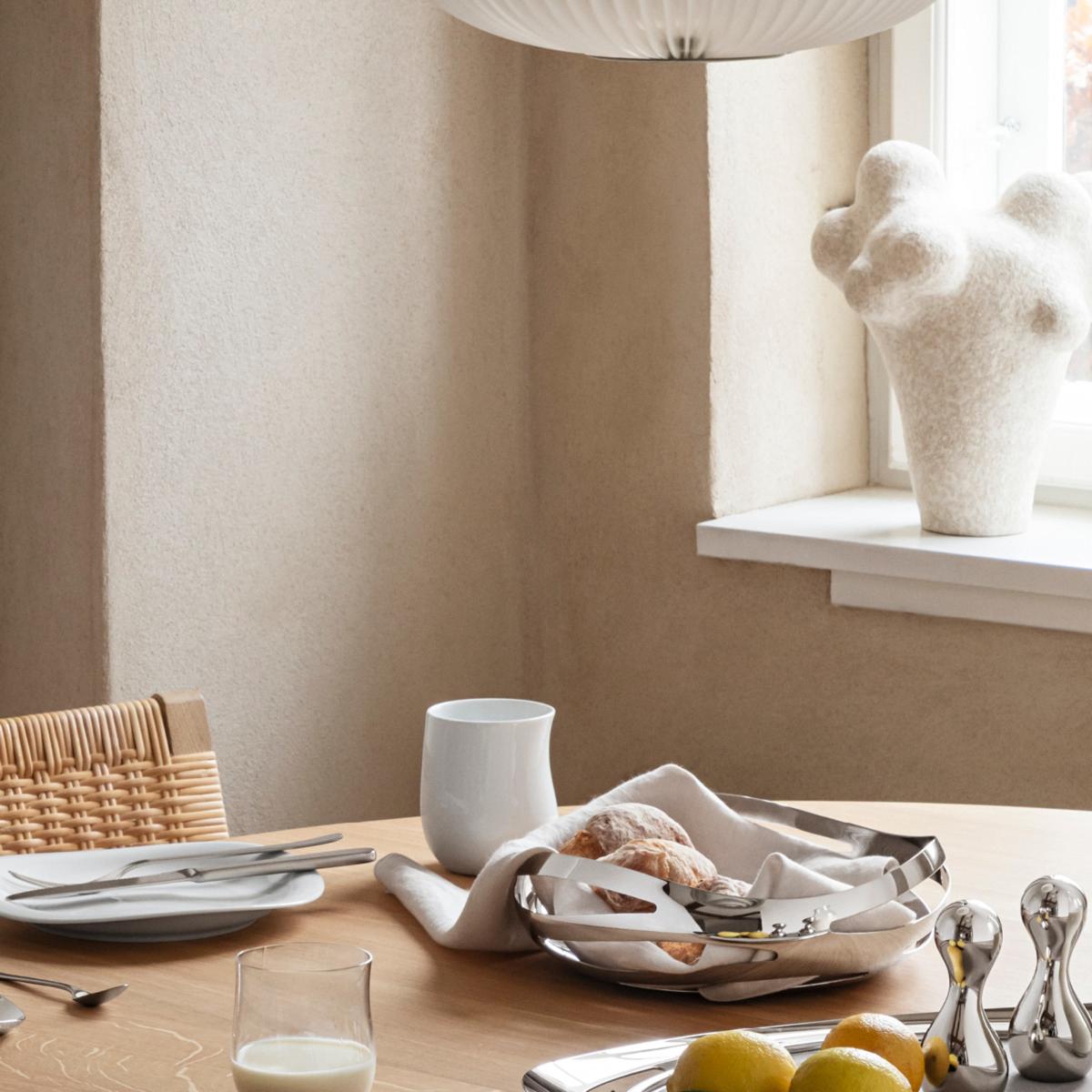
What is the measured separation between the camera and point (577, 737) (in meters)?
2.38

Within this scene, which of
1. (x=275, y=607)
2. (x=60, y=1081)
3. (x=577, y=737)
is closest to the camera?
(x=60, y=1081)

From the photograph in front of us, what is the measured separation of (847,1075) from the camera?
650 mm

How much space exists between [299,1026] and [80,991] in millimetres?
244

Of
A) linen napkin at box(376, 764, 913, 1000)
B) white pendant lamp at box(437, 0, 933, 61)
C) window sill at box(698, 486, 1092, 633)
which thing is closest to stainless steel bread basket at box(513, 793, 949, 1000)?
linen napkin at box(376, 764, 913, 1000)

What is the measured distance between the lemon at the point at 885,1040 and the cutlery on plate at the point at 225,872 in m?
0.45

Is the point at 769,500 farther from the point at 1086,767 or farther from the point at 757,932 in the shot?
the point at 757,932

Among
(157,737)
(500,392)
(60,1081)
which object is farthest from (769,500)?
(60,1081)

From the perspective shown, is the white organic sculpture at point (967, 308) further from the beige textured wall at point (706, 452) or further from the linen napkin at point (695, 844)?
the linen napkin at point (695, 844)

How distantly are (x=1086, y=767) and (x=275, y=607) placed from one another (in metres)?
0.97

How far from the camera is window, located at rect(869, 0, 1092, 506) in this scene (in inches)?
86.3

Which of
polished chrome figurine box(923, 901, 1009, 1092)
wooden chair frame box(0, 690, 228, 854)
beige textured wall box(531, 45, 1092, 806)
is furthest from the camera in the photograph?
beige textured wall box(531, 45, 1092, 806)

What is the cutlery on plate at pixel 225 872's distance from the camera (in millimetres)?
1035

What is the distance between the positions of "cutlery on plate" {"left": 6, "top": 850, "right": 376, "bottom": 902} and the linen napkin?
2 cm

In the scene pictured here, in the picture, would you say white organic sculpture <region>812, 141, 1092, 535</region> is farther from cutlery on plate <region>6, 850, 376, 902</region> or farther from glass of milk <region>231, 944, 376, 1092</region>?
glass of milk <region>231, 944, 376, 1092</region>
